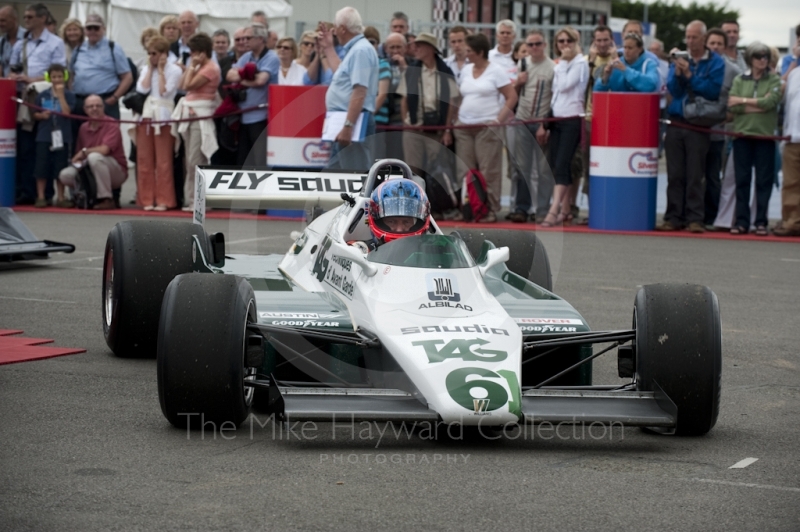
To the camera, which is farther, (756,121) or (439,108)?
(439,108)

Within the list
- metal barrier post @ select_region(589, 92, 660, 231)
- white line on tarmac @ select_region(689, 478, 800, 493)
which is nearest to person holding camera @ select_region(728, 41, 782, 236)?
metal barrier post @ select_region(589, 92, 660, 231)

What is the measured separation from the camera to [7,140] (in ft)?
56.0

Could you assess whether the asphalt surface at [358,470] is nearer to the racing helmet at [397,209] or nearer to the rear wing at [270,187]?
the racing helmet at [397,209]

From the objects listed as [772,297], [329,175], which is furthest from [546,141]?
[329,175]

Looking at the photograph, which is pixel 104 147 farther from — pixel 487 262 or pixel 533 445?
pixel 533 445

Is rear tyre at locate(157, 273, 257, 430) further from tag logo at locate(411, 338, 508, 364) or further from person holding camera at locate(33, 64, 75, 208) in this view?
person holding camera at locate(33, 64, 75, 208)

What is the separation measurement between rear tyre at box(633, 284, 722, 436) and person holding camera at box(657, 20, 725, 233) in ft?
30.6

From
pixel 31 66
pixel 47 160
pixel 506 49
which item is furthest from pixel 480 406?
pixel 31 66

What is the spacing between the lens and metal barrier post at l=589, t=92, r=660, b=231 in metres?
15.5

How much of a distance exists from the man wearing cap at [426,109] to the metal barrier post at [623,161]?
1.84 metres

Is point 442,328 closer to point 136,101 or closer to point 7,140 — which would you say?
point 136,101

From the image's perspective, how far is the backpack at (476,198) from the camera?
52.1ft

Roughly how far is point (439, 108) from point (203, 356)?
10.9 metres

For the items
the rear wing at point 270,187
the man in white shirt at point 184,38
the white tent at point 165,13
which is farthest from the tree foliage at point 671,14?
the rear wing at point 270,187
